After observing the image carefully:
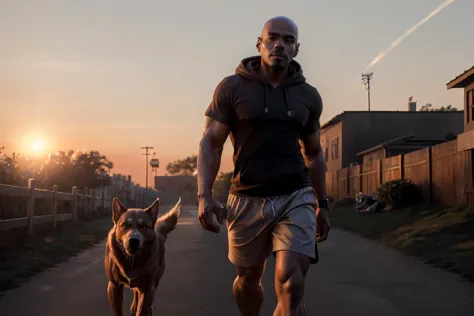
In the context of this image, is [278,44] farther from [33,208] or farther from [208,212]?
[33,208]

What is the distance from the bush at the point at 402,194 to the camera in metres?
26.2

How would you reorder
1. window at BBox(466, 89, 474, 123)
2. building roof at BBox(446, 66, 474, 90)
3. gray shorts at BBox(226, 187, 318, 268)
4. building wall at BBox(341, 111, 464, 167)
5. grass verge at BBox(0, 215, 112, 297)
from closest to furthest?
1. gray shorts at BBox(226, 187, 318, 268)
2. grass verge at BBox(0, 215, 112, 297)
3. building roof at BBox(446, 66, 474, 90)
4. window at BBox(466, 89, 474, 123)
5. building wall at BBox(341, 111, 464, 167)

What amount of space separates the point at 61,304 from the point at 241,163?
161 inches

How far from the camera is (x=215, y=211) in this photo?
465 centimetres

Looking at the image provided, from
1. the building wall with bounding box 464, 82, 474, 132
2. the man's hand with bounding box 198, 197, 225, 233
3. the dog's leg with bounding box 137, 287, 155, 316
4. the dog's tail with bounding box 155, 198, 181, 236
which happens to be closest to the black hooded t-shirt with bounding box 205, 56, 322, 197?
the man's hand with bounding box 198, 197, 225, 233

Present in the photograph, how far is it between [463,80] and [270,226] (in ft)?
70.6

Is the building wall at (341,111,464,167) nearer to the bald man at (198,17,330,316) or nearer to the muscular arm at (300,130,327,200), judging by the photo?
the muscular arm at (300,130,327,200)

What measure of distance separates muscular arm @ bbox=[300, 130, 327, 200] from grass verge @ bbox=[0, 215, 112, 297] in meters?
5.07

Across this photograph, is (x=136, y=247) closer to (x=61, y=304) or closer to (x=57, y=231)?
(x=61, y=304)

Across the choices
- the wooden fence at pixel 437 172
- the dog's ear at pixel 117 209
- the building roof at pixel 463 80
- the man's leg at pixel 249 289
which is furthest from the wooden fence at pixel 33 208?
the building roof at pixel 463 80

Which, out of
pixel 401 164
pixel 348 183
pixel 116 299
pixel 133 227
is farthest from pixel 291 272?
pixel 348 183

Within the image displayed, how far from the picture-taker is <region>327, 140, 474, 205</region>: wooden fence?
72.5 feet

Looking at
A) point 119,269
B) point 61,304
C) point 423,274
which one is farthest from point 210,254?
point 119,269

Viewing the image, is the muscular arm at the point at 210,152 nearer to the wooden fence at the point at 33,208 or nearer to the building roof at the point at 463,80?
the wooden fence at the point at 33,208
